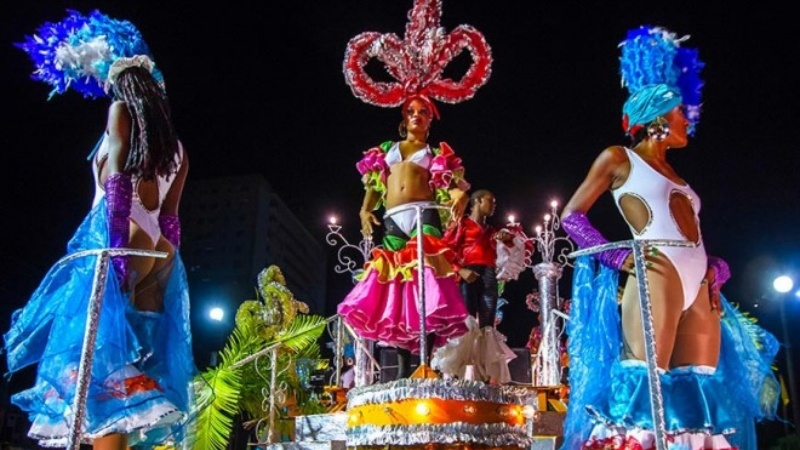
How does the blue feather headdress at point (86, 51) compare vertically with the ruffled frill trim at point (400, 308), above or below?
above

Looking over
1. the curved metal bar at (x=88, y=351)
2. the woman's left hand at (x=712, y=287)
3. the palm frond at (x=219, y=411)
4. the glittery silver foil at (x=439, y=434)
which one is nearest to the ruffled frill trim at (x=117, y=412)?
the curved metal bar at (x=88, y=351)

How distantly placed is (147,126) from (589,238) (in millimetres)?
2125

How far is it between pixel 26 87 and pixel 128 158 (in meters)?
5.26

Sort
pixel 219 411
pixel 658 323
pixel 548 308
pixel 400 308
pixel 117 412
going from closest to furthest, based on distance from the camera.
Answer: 1. pixel 117 412
2. pixel 658 323
3. pixel 400 308
4. pixel 219 411
5. pixel 548 308

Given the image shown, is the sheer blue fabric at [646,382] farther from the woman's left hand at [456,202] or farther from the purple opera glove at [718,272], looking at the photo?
the woman's left hand at [456,202]

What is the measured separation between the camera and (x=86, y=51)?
371 cm

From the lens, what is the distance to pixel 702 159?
8.89 metres

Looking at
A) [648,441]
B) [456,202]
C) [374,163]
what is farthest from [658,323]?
[374,163]

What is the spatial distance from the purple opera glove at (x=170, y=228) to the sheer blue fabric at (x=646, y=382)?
6.53ft

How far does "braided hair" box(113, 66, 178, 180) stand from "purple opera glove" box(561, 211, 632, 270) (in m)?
1.93

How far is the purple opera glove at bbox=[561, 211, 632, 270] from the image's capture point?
11.6 ft

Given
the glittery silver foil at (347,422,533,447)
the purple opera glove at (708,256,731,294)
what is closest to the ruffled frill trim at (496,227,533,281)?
the glittery silver foil at (347,422,533,447)

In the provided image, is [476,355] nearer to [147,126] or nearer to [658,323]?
[658,323]

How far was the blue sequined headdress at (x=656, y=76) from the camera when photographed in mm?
3898
